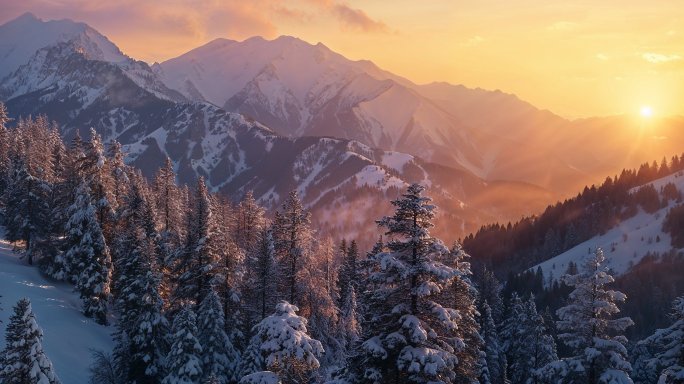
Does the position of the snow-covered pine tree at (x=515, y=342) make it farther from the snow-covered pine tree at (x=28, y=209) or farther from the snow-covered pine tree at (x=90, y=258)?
the snow-covered pine tree at (x=28, y=209)

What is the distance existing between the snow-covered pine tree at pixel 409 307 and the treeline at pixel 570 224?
15371 centimetres

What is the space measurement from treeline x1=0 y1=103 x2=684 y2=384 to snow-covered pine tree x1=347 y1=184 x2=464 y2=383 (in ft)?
0.17

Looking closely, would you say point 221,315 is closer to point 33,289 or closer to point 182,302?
point 182,302

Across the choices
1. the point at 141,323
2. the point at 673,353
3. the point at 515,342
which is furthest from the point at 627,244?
the point at 141,323

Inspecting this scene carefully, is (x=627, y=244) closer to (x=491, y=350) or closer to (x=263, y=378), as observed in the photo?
(x=491, y=350)

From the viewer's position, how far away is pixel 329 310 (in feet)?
129

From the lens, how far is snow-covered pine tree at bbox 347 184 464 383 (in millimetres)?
17891

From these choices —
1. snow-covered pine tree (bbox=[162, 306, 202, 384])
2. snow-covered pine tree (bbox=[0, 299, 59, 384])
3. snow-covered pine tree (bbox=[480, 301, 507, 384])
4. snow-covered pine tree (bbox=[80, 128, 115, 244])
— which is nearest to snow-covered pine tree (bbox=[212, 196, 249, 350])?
snow-covered pine tree (bbox=[162, 306, 202, 384])

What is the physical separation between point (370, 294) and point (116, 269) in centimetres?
3471

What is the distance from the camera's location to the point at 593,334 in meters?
22.6

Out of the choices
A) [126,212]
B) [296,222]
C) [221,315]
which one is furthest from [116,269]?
[296,222]

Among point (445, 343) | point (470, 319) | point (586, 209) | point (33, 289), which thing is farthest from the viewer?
point (586, 209)

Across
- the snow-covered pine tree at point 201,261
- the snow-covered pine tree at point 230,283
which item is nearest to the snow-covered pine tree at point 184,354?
the snow-covered pine tree at point 201,261

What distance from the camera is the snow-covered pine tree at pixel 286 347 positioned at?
63.0 feet
